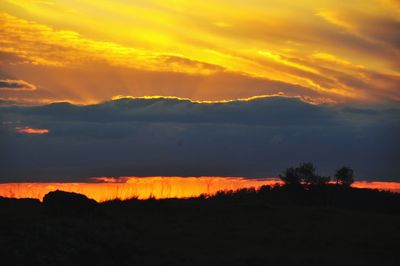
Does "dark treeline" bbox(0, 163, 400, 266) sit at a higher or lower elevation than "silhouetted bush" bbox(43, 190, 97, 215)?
lower

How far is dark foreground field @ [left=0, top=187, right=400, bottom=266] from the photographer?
603 inches

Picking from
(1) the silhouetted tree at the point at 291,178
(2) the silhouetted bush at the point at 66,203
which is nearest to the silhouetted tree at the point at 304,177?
(1) the silhouetted tree at the point at 291,178

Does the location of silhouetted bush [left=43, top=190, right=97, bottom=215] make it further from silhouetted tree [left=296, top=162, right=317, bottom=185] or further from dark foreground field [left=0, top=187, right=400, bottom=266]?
silhouetted tree [left=296, top=162, right=317, bottom=185]

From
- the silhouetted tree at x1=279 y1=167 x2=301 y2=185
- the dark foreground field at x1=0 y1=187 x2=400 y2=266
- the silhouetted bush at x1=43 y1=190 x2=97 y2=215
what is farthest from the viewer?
the silhouetted tree at x1=279 y1=167 x2=301 y2=185

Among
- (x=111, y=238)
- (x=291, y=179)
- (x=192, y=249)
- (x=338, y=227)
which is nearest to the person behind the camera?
(x=111, y=238)

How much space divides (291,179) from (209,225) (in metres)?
21.3

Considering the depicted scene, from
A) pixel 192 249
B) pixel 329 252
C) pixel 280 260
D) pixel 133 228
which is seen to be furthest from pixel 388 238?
pixel 133 228

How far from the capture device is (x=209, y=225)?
22703 mm

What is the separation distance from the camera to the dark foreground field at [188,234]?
50.3 feet

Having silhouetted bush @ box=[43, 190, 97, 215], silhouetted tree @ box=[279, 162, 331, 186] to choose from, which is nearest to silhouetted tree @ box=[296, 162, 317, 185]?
silhouetted tree @ box=[279, 162, 331, 186]

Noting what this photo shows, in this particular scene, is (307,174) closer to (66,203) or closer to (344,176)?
(344,176)

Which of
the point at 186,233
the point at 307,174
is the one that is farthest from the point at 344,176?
the point at 186,233

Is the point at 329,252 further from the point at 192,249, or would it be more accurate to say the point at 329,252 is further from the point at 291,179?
the point at 291,179

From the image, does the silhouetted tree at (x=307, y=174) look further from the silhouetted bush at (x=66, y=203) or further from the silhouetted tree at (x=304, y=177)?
the silhouetted bush at (x=66, y=203)
